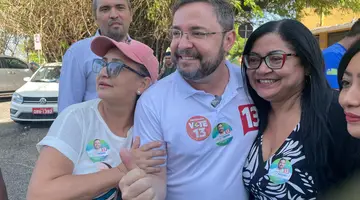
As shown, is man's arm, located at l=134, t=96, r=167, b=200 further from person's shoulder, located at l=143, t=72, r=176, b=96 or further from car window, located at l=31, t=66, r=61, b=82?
car window, located at l=31, t=66, r=61, b=82

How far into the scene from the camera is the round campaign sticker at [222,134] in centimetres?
191

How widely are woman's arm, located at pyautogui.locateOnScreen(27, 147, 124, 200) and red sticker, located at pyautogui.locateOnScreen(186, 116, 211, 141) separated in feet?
1.40

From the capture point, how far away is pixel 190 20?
1.96 meters

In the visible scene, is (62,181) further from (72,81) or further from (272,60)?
(72,81)

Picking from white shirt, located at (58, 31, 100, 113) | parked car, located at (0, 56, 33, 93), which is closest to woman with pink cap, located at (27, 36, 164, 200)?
white shirt, located at (58, 31, 100, 113)

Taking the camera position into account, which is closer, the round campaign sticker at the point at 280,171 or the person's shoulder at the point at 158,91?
the round campaign sticker at the point at 280,171

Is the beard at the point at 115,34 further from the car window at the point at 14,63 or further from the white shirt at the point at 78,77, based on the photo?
the car window at the point at 14,63

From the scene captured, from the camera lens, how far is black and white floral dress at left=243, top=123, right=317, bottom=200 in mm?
1737

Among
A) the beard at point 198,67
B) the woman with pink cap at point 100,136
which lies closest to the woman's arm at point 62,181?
the woman with pink cap at point 100,136

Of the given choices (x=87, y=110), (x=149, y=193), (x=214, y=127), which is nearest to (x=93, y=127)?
(x=87, y=110)

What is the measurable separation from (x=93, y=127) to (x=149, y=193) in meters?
0.54

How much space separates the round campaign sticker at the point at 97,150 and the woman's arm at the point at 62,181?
0.12 meters

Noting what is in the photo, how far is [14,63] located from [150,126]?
47.6 ft

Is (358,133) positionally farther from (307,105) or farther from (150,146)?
(150,146)
